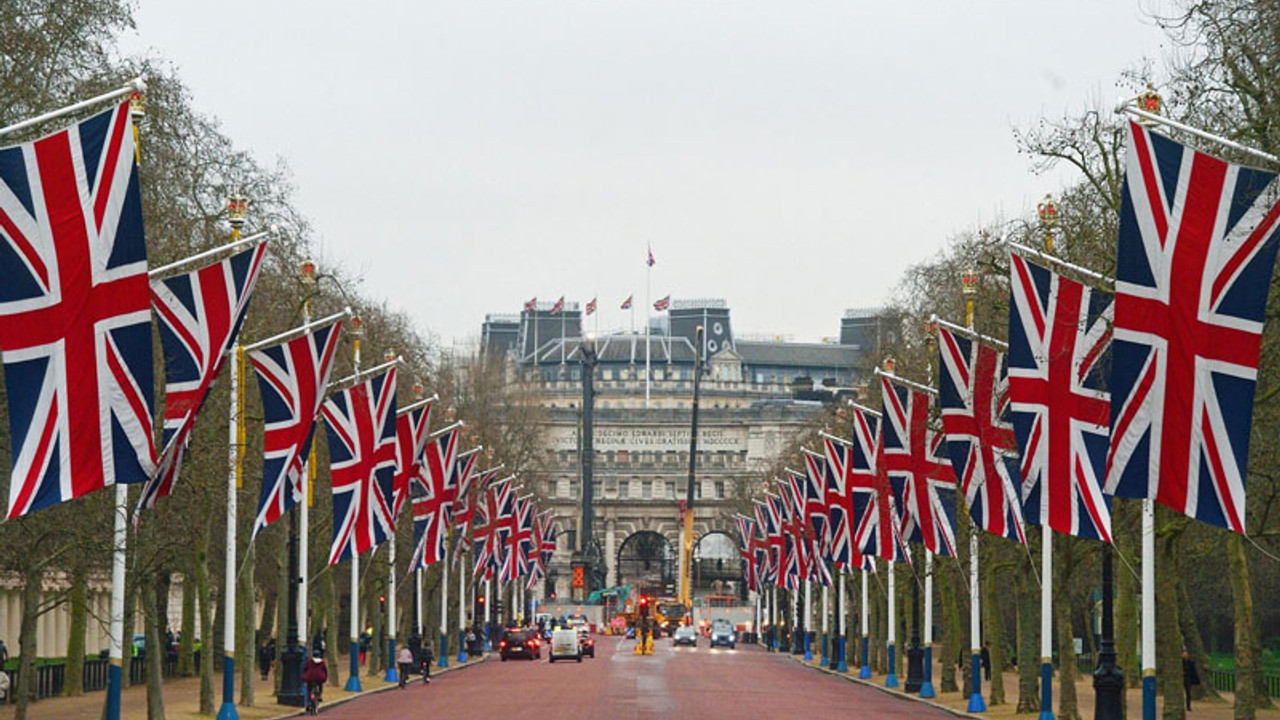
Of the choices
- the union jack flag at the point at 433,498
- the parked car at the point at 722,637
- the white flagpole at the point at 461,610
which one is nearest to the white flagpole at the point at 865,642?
the white flagpole at the point at 461,610

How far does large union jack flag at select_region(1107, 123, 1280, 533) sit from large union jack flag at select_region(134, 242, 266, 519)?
1331 cm

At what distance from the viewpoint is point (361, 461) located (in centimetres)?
5006

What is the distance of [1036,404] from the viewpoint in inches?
1432

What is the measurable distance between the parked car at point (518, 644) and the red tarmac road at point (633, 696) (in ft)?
42.0

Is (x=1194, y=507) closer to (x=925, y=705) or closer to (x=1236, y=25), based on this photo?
(x=1236, y=25)

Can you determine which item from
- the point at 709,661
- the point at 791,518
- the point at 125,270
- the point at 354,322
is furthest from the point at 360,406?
the point at 709,661

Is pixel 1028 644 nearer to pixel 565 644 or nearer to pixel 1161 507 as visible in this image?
pixel 1161 507

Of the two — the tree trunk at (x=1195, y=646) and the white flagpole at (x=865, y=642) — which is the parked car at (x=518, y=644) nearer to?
the white flagpole at (x=865, y=642)

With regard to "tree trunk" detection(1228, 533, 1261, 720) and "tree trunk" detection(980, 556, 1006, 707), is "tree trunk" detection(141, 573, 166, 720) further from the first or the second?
"tree trunk" detection(980, 556, 1006, 707)

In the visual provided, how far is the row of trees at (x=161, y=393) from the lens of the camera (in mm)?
37531

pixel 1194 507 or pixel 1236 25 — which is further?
pixel 1236 25

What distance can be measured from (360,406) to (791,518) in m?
48.3

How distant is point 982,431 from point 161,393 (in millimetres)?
15826

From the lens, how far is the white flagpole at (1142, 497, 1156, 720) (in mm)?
35094
